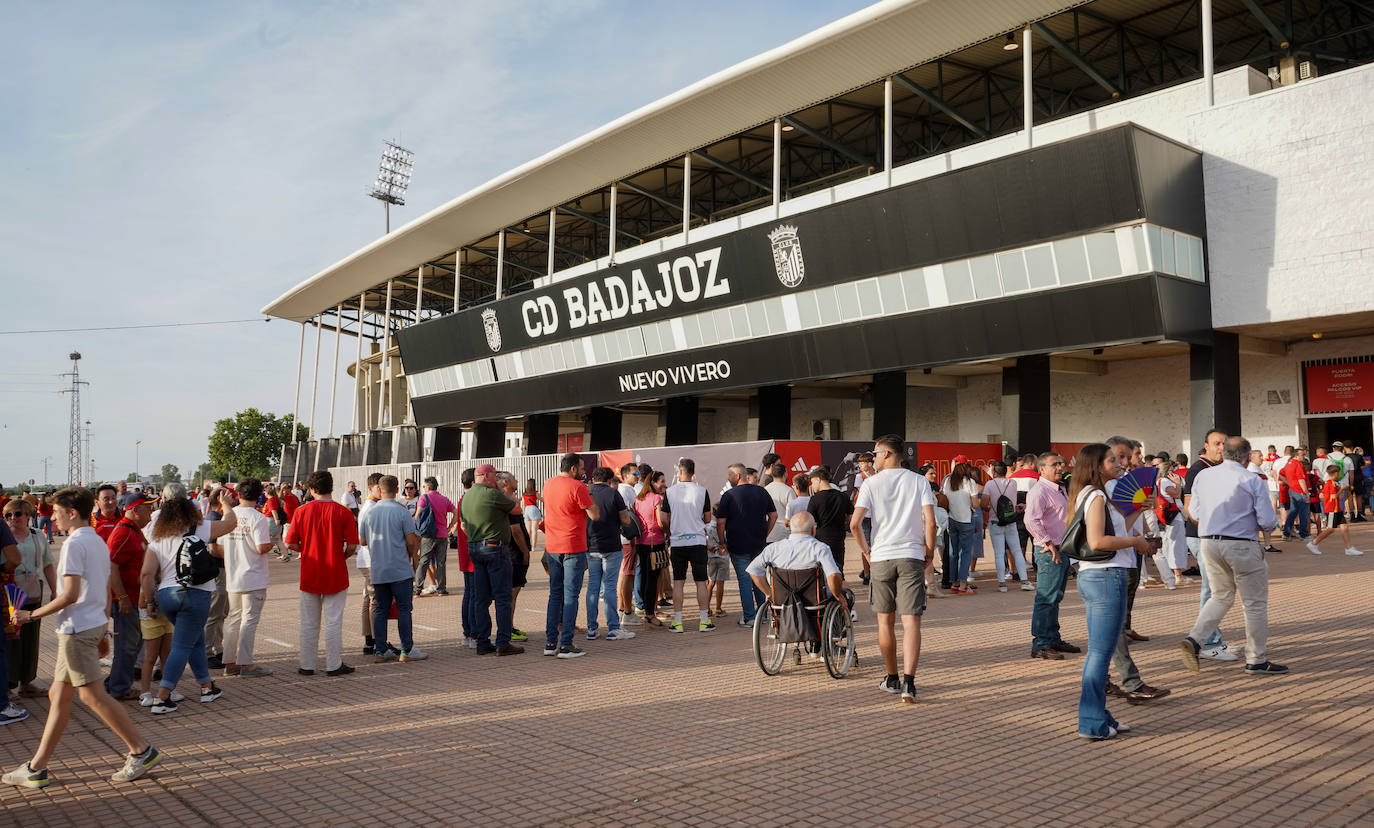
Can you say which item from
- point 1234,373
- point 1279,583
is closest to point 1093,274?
point 1234,373

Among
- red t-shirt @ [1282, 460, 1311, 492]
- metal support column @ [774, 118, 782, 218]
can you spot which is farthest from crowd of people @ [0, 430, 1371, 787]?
metal support column @ [774, 118, 782, 218]

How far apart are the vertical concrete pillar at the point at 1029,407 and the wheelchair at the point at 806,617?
1816 cm

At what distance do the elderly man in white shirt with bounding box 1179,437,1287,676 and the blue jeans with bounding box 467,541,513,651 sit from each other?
610cm

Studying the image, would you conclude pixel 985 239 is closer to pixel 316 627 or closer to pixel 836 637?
pixel 836 637

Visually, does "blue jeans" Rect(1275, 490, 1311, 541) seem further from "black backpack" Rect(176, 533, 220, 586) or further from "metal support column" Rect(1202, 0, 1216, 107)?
"black backpack" Rect(176, 533, 220, 586)

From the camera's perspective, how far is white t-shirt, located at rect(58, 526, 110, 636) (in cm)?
561

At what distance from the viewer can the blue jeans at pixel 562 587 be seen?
9.49 m

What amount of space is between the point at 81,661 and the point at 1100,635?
5991 mm

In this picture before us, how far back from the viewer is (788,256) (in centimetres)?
2822

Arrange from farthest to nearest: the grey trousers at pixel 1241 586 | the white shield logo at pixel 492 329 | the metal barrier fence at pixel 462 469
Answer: the white shield logo at pixel 492 329, the metal barrier fence at pixel 462 469, the grey trousers at pixel 1241 586

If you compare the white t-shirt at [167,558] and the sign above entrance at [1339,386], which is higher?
the sign above entrance at [1339,386]

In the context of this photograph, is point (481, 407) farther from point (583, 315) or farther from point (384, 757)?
point (384, 757)

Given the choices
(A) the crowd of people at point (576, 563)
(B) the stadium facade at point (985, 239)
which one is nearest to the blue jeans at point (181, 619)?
(A) the crowd of people at point (576, 563)

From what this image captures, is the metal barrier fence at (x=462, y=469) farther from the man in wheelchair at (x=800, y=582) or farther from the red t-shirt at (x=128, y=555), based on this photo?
the man in wheelchair at (x=800, y=582)
